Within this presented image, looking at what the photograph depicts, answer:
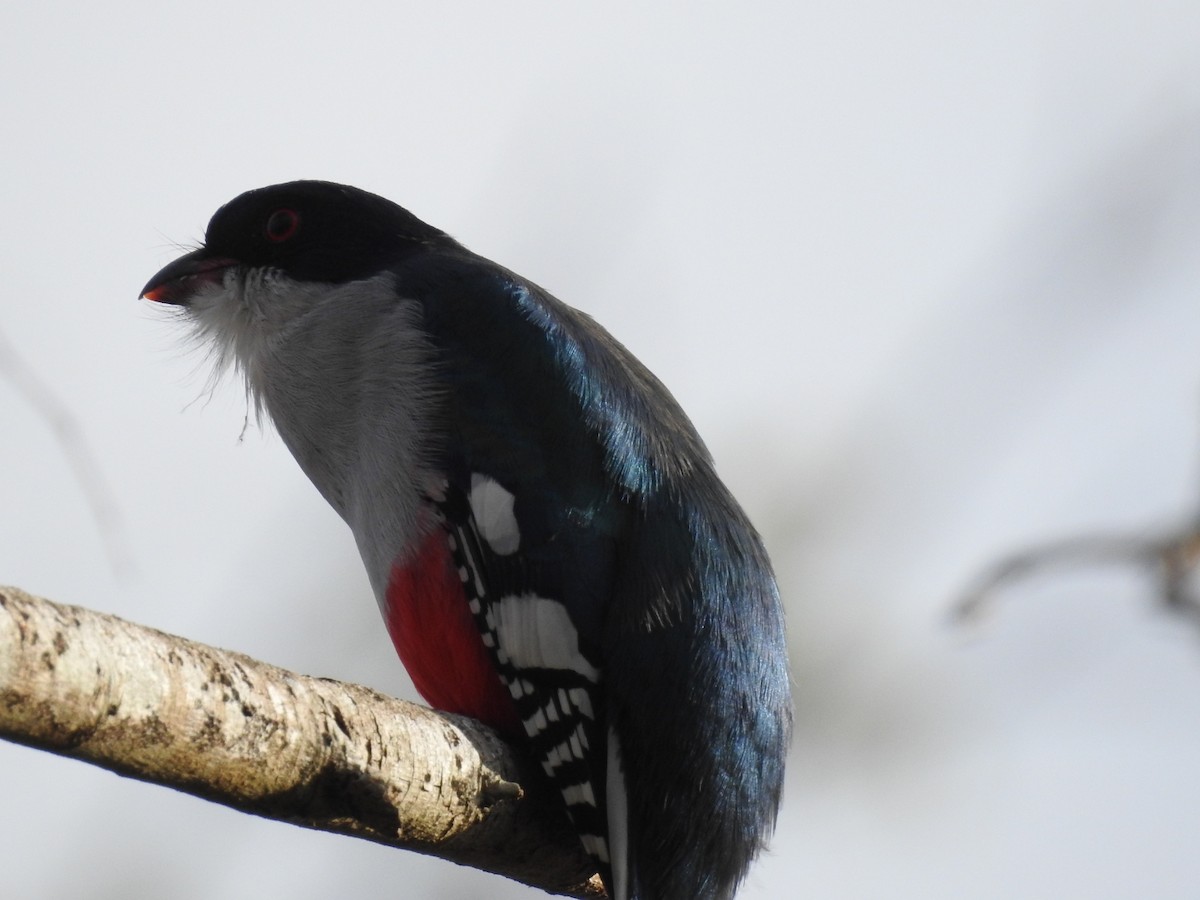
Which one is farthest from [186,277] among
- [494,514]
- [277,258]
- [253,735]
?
[253,735]

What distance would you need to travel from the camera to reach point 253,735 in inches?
110

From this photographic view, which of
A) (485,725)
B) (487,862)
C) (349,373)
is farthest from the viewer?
(349,373)

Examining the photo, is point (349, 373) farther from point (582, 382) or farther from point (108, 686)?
point (108, 686)

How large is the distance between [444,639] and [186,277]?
6.71 feet

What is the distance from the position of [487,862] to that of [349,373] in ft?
5.88

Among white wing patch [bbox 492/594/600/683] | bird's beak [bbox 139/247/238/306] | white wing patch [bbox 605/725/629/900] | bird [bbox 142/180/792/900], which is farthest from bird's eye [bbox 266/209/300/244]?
white wing patch [bbox 605/725/629/900]

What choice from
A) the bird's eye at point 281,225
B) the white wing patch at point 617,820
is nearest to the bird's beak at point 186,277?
the bird's eye at point 281,225

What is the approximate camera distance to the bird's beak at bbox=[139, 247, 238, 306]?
17.5ft

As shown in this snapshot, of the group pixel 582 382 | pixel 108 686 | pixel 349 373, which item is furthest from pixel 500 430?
pixel 108 686

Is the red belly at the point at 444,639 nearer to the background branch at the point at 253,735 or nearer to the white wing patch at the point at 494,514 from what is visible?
the white wing patch at the point at 494,514

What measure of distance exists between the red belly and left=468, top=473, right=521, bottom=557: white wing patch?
0.14m

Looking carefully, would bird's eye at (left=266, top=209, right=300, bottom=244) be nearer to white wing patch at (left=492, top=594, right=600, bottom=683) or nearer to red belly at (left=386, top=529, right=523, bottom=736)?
red belly at (left=386, top=529, right=523, bottom=736)

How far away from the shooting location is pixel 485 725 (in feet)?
13.1

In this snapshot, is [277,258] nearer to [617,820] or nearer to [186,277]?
[186,277]
